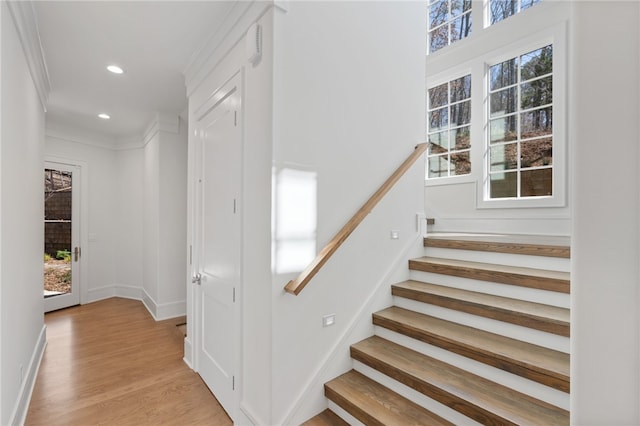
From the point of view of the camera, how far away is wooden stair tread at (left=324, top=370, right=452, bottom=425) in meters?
1.65

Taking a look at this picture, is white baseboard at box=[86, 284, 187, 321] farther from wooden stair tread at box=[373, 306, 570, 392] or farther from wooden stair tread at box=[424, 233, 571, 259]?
wooden stair tread at box=[424, 233, 571, 259]

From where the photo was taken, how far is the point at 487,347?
1741mm

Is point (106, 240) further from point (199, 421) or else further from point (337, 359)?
point (337, 359)

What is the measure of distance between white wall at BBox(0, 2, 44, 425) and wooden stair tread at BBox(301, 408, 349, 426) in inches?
68.6

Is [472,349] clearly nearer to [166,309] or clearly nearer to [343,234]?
[343,234]

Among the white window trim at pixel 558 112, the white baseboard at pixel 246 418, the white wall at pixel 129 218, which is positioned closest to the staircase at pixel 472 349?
the white baseboard at pixel 246 418

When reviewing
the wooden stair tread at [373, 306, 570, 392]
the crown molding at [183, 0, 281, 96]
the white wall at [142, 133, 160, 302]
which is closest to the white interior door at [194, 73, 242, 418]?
the crown molding at [183, 0, 281, 96]

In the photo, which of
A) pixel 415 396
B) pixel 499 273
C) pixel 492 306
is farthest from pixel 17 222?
pixel 499 273

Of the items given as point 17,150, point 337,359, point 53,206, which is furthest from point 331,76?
point 53,206

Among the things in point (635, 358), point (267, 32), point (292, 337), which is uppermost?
point (267, 32)

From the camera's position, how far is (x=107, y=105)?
12.8ft

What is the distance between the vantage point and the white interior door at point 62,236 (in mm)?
4566

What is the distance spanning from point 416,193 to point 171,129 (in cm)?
357

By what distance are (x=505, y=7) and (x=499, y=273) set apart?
10.8 feet
